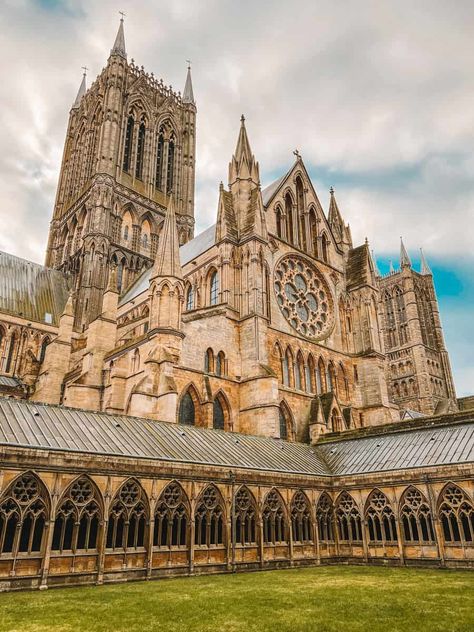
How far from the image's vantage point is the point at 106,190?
56.4 meters

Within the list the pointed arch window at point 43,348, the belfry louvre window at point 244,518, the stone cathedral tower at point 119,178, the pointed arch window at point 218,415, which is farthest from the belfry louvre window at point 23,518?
the stone cathedral tower at point 119,178

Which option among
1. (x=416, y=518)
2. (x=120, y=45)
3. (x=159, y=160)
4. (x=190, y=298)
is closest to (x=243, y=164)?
(x=190, y=298)

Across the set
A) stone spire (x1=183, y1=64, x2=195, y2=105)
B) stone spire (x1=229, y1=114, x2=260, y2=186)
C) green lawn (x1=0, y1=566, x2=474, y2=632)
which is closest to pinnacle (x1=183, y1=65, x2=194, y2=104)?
stone spire (x1=183, y1=64, x2=195, y2=105)

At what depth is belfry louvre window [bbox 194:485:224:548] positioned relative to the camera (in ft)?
54.2

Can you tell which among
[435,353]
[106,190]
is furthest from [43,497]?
[435,353]

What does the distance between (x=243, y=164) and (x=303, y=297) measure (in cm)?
1065

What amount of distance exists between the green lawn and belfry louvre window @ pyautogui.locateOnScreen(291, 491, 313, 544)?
14.7 feet

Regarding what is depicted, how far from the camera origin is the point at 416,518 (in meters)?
18.2

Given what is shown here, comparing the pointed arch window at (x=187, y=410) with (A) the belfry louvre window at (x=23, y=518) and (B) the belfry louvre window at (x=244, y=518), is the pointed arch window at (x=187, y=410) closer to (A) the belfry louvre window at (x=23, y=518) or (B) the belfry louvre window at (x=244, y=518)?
(B) the belfry louvre window at (x=244, y=518)

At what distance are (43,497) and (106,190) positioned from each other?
157ft

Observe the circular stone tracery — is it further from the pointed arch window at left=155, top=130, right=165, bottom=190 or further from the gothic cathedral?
the pointed arch window at left=155, top=130, right=165, bottom=190

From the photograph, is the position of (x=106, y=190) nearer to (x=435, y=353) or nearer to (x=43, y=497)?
(x=43, y=497)

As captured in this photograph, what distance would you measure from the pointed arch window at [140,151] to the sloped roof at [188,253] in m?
15.4

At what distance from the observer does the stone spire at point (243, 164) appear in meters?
35.8
